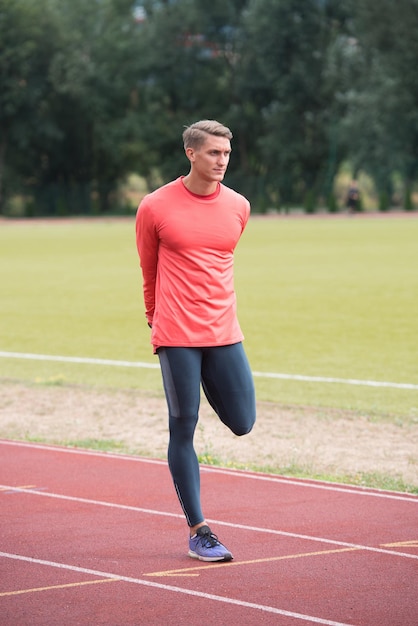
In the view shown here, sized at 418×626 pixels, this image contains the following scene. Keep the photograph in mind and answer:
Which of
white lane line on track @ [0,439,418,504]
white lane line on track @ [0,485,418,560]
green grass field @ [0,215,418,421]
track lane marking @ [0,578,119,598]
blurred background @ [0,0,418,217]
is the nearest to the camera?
track lane marking @ [0,578,119,598]

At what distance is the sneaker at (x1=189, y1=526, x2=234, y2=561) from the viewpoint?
5246 millimetres

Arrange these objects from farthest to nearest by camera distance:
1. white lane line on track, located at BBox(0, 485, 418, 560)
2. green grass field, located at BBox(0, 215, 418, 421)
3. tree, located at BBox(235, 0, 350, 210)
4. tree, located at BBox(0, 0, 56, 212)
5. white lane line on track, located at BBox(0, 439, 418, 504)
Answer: tree, located at BBox(0, 0, 56, 212) → tree, located at BBox(235, 0, 350, 210) → green grass field, located at BBox(0, 215, 418, 421) → white lane line on track, located at BBox(0, 439, 418, 504) → white lane line on track, located at BBox(0, 485, 418, 560)

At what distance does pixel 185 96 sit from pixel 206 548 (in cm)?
7362

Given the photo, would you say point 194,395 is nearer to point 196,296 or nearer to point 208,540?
point 196,296

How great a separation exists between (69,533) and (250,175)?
71121mm

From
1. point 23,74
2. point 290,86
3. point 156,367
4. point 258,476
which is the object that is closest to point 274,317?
point 156,367

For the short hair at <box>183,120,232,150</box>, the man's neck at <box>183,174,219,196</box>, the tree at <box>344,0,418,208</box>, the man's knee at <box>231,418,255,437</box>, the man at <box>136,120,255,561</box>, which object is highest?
the tree at <box>344,0,418,208</box>

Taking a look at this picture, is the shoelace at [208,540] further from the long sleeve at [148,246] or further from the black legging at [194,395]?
the long sleeve at [148,246]

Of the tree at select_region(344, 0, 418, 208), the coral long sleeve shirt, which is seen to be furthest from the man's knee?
the tree at select_region(344, 0, 418, 208)

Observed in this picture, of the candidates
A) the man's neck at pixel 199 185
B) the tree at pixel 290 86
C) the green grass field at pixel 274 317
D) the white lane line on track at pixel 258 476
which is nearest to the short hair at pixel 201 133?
the man's neck at pixel 199 185

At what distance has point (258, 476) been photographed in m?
→ 7.34

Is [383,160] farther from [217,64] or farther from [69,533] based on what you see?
[69,533]

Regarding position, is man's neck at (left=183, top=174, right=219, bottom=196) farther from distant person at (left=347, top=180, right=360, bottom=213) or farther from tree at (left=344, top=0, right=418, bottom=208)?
tree at (left=344, top=0, right=418, bottom=208)

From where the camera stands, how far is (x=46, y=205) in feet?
252
